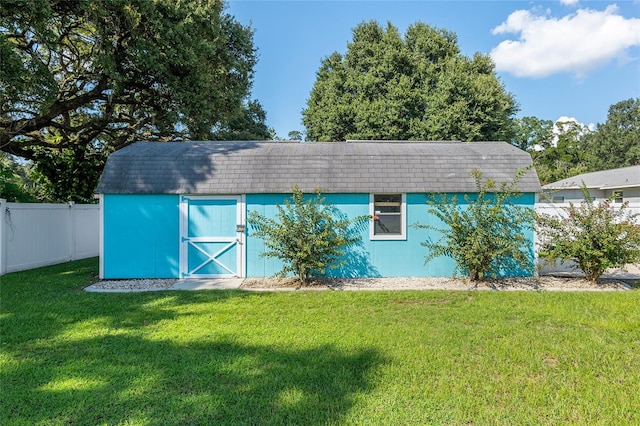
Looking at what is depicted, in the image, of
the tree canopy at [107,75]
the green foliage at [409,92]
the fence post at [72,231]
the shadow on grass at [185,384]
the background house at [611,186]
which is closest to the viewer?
the shadow on grass at [185,384]

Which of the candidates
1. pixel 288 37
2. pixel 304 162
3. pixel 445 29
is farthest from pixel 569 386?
pixel 445 29

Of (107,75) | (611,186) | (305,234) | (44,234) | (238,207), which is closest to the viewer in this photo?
(305,234)

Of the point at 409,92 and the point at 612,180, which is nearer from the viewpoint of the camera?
the point at 409,92

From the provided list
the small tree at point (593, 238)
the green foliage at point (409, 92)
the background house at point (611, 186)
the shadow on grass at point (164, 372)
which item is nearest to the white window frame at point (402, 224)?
the small tree at point (593, 238)

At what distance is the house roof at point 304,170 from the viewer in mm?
8312

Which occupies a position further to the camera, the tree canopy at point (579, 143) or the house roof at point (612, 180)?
the tree canopy at point (579, 143)

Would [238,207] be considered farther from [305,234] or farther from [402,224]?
[402,224]

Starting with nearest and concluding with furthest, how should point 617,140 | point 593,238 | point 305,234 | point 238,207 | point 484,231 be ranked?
point 593,238 < point 484,231 < point 305,234 < point 238,207 < point 617,140

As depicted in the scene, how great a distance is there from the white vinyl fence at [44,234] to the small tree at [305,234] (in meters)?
6.03

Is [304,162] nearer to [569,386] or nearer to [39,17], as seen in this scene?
[569,386]

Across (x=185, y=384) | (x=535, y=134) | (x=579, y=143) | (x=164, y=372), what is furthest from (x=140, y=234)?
(x=579, y=143)

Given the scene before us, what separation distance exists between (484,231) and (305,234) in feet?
12.9

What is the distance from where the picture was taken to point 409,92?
64.5 ft

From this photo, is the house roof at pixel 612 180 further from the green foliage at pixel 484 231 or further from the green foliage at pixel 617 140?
the green foliage at pixel 617 140
